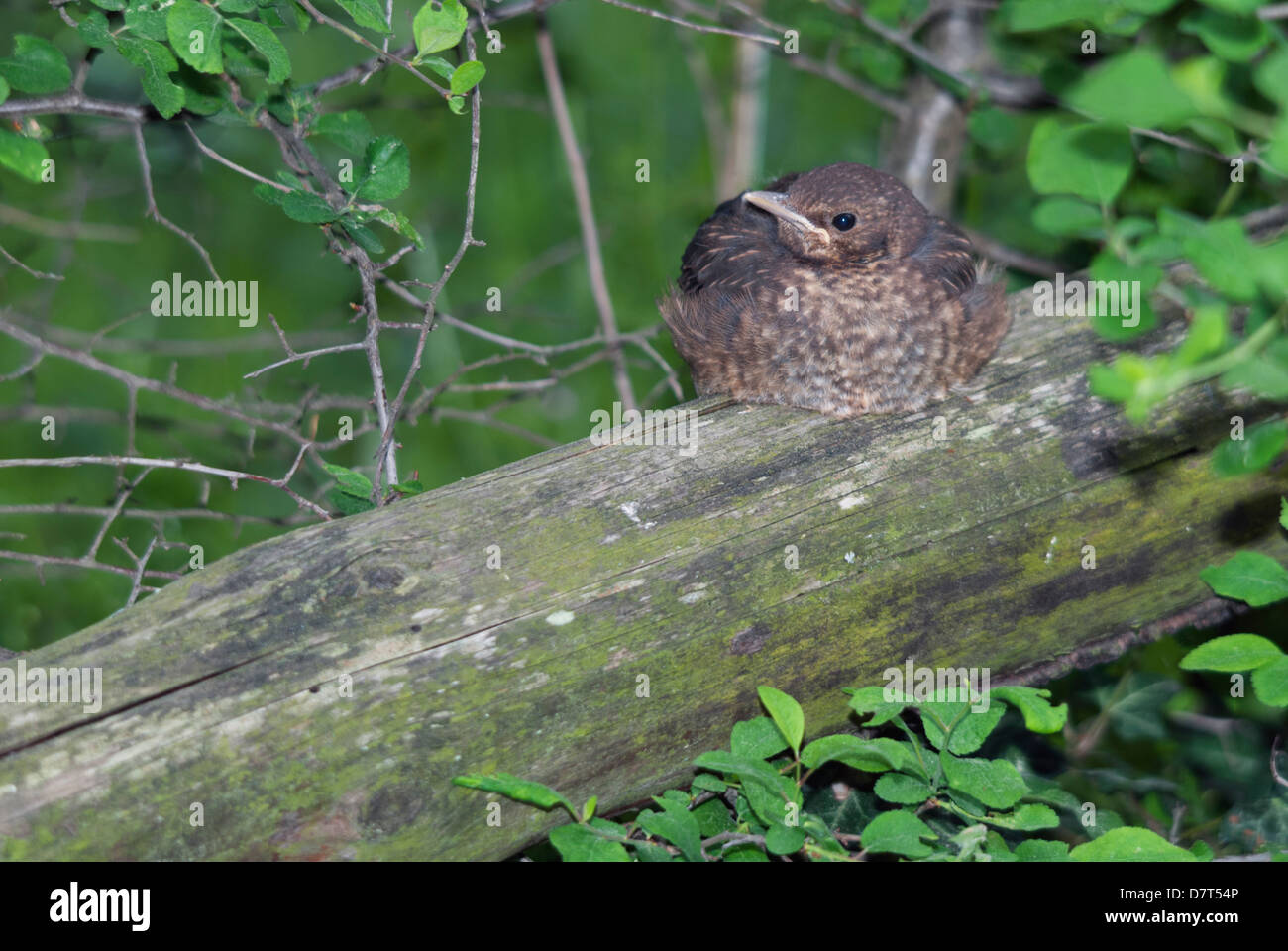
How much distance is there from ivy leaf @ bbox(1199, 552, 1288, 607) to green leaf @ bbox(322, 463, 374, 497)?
161cm

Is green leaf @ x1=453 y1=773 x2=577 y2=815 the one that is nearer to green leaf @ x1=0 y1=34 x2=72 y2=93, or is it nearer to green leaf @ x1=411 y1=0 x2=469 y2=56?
green leaf @ x1=411 y1=0 x2=469 y2=56

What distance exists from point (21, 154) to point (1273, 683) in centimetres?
240

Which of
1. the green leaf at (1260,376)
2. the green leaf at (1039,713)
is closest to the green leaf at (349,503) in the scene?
the green leaf at (1039,713)

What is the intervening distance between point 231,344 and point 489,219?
1429 mm

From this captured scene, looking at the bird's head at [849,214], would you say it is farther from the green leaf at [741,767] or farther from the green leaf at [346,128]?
the green leaf at [741,767]

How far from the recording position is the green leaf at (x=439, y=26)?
2.16 meters

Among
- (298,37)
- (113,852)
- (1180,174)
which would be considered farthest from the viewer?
(298,37)

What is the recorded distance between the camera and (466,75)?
2213mm

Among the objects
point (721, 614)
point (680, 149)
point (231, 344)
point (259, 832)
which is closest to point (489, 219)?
point (680, 149)

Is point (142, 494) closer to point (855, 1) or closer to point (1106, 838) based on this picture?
point (855, 1)

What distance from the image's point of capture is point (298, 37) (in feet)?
15.4

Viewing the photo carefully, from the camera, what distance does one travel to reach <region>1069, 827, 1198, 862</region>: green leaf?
5.74 feet

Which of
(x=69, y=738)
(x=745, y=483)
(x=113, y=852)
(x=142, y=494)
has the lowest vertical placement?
(x=113, y=852)

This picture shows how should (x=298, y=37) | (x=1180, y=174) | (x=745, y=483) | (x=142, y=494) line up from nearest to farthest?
1. (x=745, y=483)
2. (x=1180, y=174)
3. (x=142, y=494)
4. (x=298, y=37)
